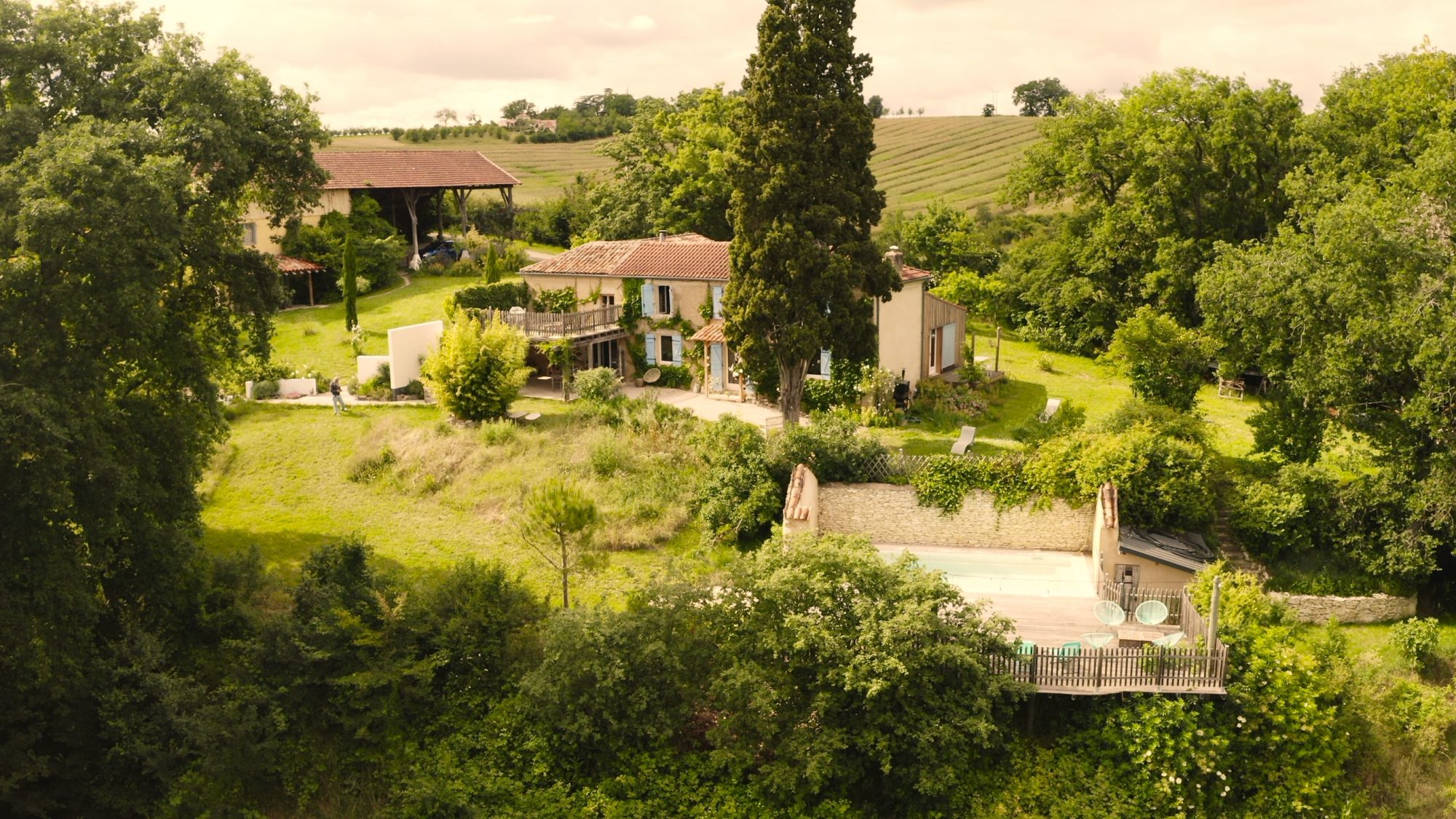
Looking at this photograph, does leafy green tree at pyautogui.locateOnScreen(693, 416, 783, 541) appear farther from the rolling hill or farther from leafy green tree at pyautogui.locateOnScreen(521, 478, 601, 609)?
the rolling hill

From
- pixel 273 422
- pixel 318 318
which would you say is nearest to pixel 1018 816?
pixel 273 422

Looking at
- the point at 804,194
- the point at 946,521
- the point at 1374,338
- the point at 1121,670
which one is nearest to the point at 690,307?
the point at 804,194

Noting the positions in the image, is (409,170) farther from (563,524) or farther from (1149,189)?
(563,524)

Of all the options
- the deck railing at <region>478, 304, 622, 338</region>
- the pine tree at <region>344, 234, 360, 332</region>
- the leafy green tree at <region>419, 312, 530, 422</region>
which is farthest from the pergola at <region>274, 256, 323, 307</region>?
the leafy green tree at <region>419, 312, 530, 422</region>

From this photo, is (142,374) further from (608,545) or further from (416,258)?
(416,258)

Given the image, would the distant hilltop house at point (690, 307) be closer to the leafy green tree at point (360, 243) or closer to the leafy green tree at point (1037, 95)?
the leafy green tree at point (360, 243)

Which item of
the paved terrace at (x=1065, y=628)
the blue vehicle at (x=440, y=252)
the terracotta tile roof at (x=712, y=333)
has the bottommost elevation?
the paved terrace at (x=1065, y=628)

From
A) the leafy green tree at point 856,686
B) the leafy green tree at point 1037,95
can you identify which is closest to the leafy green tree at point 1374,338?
the leafy green tree at point 856,686
